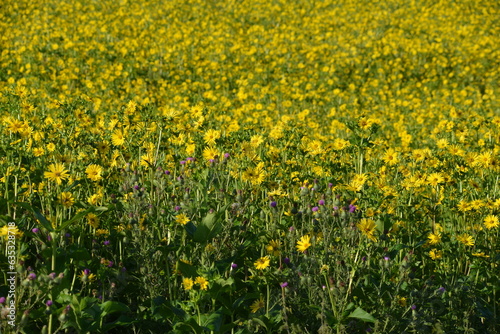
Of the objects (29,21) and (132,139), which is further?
(29,21)

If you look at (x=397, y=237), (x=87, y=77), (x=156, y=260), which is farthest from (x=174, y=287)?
(x=87, y=77)

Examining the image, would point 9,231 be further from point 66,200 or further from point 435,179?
point 435,179

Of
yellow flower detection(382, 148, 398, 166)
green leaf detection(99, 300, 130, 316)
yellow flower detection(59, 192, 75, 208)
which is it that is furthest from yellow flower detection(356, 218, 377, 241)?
yellow flower detection(382, 148, 398, 166)

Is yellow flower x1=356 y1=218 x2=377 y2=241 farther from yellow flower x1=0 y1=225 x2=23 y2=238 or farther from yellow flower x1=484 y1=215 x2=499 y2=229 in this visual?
yellow flower x1=0 y1=225 x2=23 y2=238

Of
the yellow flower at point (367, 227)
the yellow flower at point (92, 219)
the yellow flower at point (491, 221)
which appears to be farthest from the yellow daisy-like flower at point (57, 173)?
the yellow flower at point (491, 221)

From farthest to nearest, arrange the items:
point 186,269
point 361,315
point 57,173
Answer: point 57,173 < point 186,269 < point 361,315

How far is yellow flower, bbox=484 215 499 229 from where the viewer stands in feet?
10.9

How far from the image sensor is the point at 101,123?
159 inches

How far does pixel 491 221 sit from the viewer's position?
11.1ft

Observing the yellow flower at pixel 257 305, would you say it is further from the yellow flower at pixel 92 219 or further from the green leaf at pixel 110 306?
the yellow flower at pixel 92 219

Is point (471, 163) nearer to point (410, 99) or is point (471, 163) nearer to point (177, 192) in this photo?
point (177, 192)

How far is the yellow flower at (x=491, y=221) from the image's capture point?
3326 millimetres

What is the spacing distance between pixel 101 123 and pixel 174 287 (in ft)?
5.73

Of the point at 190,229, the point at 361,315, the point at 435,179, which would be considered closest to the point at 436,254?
the point at 435,179
